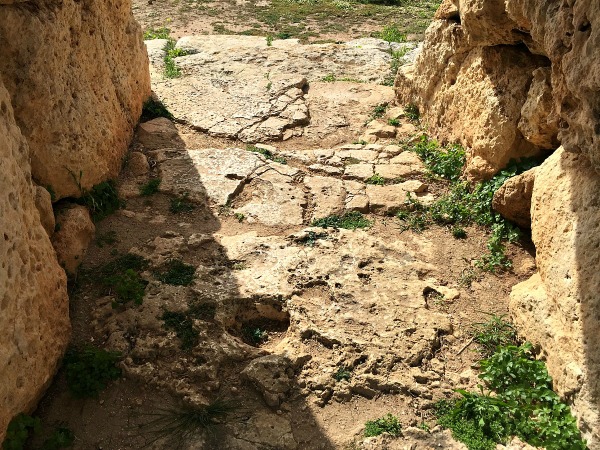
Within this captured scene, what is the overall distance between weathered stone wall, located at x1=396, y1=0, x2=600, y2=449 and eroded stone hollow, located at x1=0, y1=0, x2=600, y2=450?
0.06 ft

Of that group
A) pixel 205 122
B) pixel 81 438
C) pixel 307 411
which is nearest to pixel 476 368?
pixel 307 411

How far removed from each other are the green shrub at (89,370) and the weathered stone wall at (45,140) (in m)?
0.12

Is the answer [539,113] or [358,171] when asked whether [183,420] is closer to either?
[358,171]

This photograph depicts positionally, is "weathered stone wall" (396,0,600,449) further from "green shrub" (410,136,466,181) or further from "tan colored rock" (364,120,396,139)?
"tan colored rock" (364,120,396,139)

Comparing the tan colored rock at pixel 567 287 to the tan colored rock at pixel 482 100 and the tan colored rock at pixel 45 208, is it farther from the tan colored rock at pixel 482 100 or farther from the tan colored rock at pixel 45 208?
the tan colored rock at pixel 45 208

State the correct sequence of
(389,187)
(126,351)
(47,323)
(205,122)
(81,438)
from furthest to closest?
1. (205,122)
2. (389,187)
3. (126,351)
4. (47,323)
5. (81,438)

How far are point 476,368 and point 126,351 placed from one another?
2.71 meters

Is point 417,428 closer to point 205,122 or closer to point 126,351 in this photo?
point 126,351

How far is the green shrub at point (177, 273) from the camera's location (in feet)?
17.0

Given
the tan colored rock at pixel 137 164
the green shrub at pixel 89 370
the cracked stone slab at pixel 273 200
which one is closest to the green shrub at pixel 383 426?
the green shrub at pixel 89 370

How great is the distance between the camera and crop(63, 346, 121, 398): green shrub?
13.8 feet

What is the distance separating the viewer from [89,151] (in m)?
5.79

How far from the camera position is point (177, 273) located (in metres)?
5.28

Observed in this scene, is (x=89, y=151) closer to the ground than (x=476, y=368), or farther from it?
farther from it
